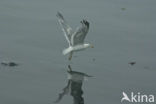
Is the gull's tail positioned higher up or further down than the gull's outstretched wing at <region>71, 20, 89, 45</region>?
further down

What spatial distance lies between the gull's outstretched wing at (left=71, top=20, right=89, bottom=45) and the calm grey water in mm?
989

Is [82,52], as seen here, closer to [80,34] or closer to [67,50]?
[67,50]

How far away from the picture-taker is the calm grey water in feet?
71.7

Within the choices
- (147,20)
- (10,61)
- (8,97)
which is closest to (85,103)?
(8,97)

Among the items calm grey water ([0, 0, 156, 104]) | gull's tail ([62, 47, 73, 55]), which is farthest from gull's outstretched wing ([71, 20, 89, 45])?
calm grey water ([0, 0, 156, 104])

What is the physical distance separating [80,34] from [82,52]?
2593 millimetres

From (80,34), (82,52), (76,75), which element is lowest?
(82,52)

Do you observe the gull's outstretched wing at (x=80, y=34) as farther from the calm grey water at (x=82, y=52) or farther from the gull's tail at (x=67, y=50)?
the calm grey water at (x=82, y=52)

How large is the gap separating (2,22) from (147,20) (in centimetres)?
658

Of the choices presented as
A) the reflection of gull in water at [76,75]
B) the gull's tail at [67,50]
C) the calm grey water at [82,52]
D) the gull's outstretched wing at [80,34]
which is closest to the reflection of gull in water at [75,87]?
the reflection of gull in water at [76,75]

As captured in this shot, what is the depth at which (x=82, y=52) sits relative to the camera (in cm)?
2528

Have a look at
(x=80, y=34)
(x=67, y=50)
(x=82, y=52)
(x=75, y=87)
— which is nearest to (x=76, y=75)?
(x=75, y=87)

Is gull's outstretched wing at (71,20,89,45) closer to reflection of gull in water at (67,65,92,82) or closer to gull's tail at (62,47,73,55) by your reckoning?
gull's tail at (62,47,73,55)

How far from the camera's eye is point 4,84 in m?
21.9
